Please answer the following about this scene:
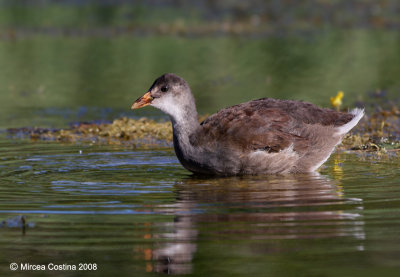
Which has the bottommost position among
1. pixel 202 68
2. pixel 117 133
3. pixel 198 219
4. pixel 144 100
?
pixel 198 219

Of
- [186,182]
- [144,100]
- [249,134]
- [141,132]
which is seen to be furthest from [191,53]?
[186,182]

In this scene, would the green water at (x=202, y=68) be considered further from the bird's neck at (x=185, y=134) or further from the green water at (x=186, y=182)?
the bird's neck at (x=185, y=134)

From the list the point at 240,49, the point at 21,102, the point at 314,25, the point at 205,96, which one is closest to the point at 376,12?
the point at 314,25

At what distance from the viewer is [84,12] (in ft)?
100

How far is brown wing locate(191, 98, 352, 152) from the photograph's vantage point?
9.80 meters

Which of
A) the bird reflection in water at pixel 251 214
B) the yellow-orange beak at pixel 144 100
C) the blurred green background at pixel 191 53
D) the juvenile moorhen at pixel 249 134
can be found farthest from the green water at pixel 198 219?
the blurred green background at pixel 191 53

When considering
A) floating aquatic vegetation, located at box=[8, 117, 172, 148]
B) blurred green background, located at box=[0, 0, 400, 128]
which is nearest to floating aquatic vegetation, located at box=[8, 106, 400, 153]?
floating aquatic vegetation, located at box=[8, 117, 172, 148]

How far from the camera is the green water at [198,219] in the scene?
6406 millimetres

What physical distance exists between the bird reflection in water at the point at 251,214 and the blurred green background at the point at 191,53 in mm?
6350

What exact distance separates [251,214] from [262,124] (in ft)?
7.74

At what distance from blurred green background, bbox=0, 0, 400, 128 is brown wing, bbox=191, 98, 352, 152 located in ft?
17.0

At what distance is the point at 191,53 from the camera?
22750 millimetres

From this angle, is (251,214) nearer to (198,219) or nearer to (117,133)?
(198,219)

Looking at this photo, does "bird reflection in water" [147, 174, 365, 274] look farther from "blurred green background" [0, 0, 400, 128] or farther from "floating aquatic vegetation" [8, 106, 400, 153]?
"blurred green background" [0, 0, 400, 128]
